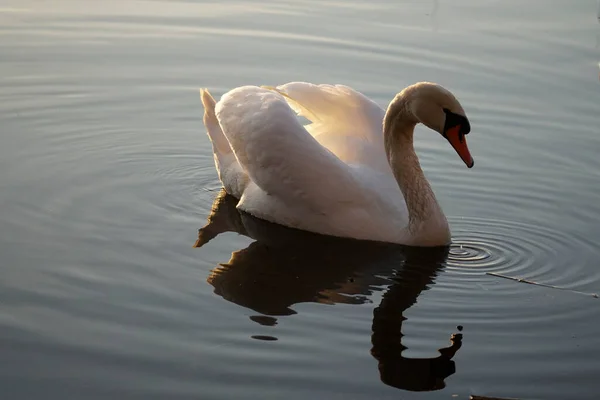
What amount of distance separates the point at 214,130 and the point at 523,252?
121 inches

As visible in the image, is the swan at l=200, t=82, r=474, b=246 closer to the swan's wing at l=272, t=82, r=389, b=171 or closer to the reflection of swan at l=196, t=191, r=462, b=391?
the swan's wing at l=272, t=82, r=389, b=171

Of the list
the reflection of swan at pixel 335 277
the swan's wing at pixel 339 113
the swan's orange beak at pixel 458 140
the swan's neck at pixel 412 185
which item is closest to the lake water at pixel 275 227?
the reflection of swan at pixel 335 277

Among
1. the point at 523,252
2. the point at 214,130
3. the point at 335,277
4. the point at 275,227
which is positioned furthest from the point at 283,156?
the point at 523,252

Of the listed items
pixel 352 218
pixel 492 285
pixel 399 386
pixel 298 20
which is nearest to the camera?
pixel 399 386

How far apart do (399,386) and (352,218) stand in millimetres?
2610

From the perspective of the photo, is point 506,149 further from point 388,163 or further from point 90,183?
point 90,183

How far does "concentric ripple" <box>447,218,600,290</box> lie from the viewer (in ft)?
28.0

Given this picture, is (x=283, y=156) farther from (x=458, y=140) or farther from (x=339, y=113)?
(x=458, y=140)

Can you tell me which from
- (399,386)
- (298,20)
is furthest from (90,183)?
(298,20)

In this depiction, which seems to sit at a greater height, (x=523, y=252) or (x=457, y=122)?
(x=457, y=122)

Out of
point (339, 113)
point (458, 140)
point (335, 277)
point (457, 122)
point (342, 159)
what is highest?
point (339, 113)

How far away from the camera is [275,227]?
31.5ft

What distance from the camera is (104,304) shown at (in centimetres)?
766

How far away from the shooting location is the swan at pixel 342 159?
906cm
